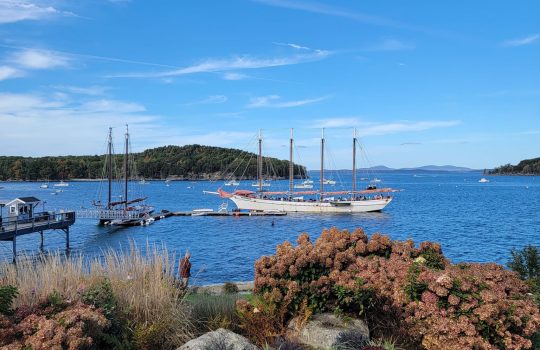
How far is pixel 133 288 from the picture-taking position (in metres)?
7.09

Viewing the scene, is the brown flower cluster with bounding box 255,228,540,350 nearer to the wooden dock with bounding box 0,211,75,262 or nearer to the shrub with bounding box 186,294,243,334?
the shrub with bounding box 186,294,243,334

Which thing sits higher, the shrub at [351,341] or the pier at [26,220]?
the shrub at [351,341]

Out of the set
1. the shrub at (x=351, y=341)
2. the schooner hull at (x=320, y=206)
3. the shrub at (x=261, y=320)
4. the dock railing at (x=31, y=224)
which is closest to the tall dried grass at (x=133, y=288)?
the shrub at (x=261, y=320)

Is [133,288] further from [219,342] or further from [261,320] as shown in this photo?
[261,320]

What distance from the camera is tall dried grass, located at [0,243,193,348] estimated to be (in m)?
6.57

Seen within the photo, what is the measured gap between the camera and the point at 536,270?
15641 mm

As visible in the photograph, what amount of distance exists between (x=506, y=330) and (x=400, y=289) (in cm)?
153

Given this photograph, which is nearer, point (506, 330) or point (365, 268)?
point (506, 330)

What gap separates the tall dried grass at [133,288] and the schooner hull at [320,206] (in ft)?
224

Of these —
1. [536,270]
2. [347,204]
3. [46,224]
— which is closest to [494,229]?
[347,204]

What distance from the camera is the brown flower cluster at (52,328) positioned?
5.01 m

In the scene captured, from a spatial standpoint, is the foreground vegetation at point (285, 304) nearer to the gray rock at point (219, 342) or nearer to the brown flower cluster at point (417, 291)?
the brown flower cluster at point (417, 291)

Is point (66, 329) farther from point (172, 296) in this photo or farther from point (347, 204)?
point (347, 204)

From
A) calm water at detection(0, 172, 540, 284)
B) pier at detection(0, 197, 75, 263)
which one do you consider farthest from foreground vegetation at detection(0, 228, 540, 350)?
pier at detection(0, 197, 75, 263)
